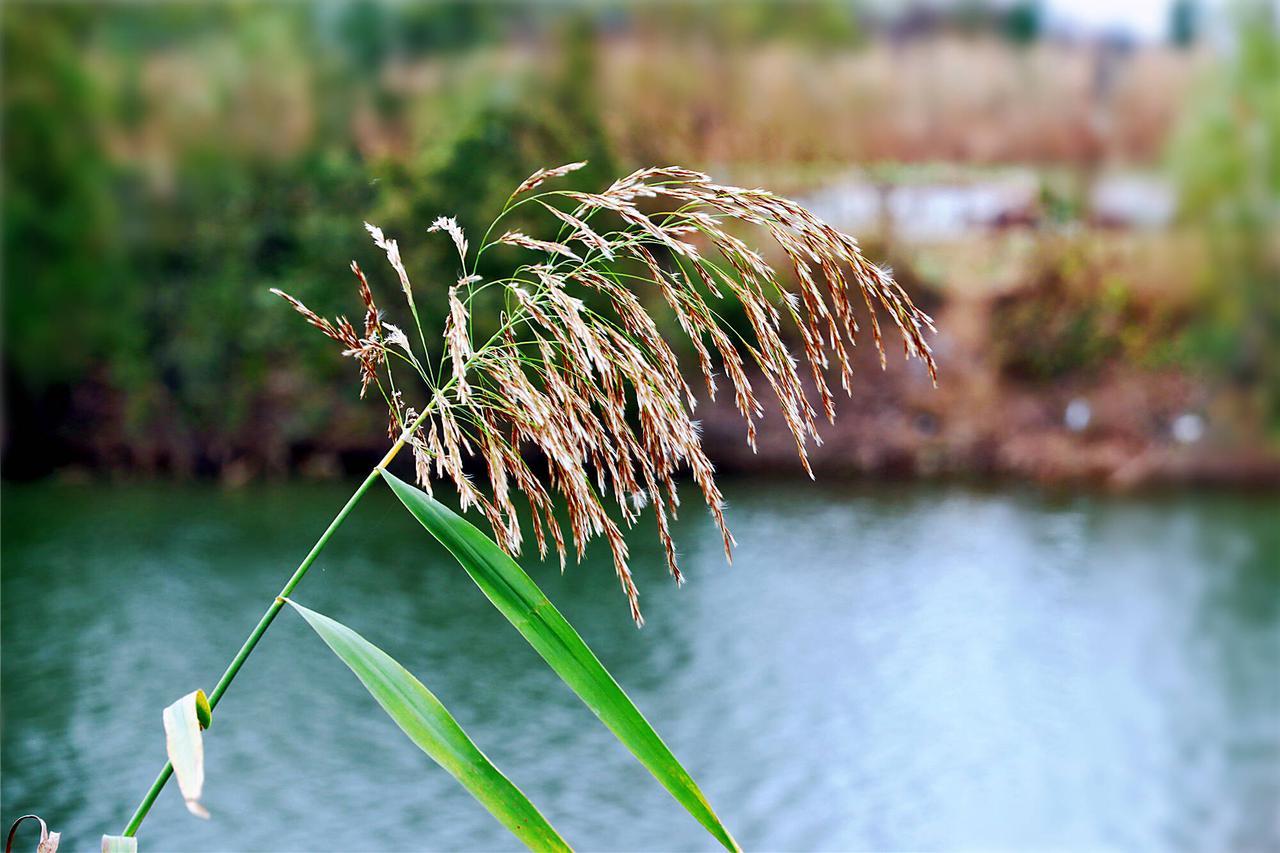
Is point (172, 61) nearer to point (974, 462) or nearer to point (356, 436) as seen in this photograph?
point (356, 436)

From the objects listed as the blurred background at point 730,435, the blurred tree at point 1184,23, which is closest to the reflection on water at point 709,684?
the blurred background at point 730,435

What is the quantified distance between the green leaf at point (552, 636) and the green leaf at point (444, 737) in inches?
2.8

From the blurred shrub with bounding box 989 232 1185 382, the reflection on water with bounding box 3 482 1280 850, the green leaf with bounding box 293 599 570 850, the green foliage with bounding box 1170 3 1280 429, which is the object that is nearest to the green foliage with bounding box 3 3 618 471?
the reflection on water with bounding box 3 482 1280 850

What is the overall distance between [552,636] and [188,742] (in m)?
0.22

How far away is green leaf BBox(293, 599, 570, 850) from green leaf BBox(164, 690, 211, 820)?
3.3 inches

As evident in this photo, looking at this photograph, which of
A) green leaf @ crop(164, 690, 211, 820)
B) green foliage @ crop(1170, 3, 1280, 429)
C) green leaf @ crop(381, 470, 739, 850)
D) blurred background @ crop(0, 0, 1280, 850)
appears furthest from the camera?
green foliage @ crop(1170, 3, 1280, 429)

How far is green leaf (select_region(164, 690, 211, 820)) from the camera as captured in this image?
0.67 m

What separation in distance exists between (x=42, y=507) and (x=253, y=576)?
2600 mm

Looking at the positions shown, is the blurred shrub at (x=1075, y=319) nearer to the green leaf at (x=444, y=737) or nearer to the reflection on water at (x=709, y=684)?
the reflection on water at (x=709, y=684)

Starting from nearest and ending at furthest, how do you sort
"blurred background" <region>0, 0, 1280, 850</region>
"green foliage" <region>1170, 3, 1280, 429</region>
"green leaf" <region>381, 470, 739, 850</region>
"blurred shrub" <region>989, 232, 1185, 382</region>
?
1. "green leaf" <region>381, 470, 739, 850</region>
2. "blurred background" <region>0, 0, 1280, 850</region>
3. "green foliage" <region>1170, 3, 1280, 429</region>
4. "blurred shrub" <region>989, 232, 1185, 382</region>

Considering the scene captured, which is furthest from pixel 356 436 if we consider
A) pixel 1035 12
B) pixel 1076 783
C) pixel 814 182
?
pixel 1035 12

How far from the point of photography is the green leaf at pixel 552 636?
2.54ft

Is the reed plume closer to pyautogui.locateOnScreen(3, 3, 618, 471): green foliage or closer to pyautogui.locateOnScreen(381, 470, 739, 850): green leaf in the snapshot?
pyautogui.locateOnScreen(381, 470, 739, 850): green leaf

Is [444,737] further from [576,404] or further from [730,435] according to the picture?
[730,435]
